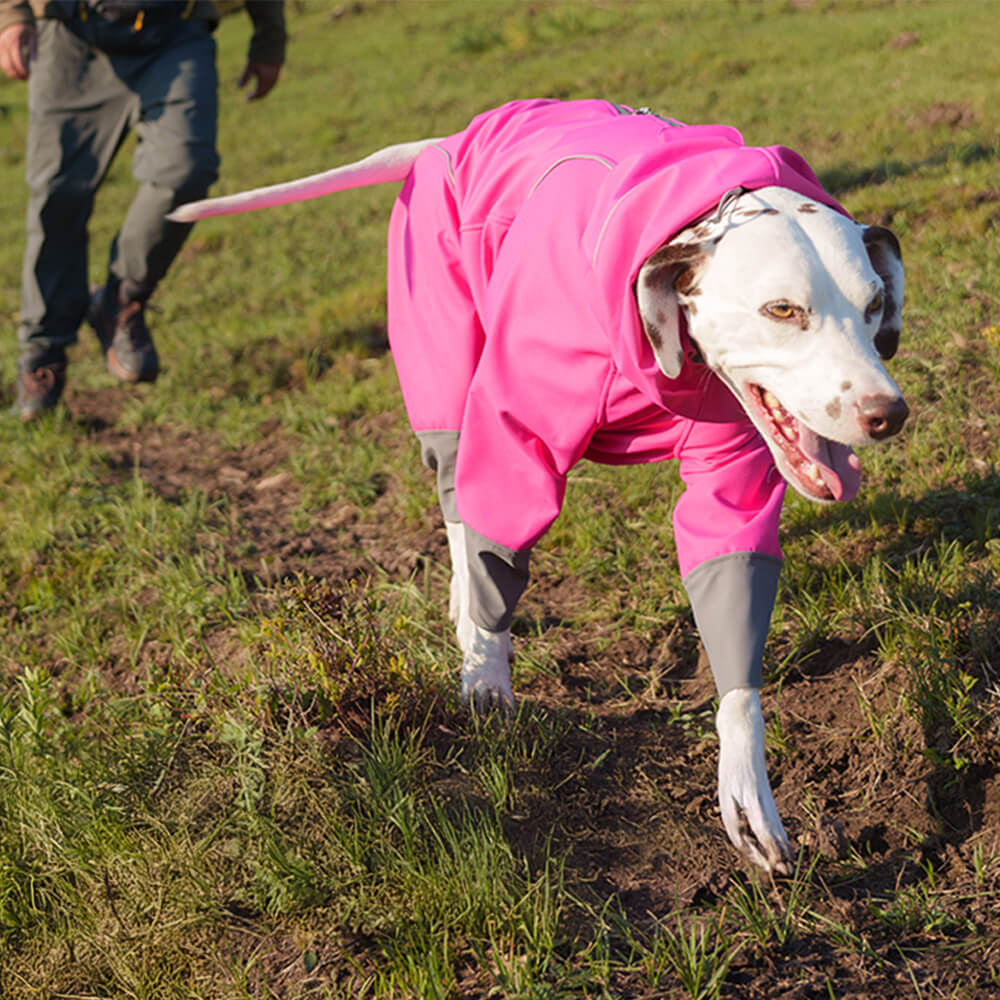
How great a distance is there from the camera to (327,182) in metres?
2.88

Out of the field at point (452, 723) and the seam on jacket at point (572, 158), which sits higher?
the seam on jacket at point (572, 158)

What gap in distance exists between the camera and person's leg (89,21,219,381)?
4.28 meters

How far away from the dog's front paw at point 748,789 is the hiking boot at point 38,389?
3.74 m

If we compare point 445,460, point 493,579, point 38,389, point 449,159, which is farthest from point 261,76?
point 493,579

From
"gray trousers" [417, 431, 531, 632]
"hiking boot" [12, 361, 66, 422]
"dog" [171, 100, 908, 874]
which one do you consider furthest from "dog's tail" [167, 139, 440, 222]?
"hiking boot" [12, 361, 66, 422]

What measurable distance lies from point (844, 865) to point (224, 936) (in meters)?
1.14

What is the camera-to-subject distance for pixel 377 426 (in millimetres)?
4422

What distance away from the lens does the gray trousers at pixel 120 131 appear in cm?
429

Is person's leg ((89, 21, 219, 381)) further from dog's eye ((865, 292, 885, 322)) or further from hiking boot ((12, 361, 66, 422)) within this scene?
dog's eye ((865, 292, 885, 322))

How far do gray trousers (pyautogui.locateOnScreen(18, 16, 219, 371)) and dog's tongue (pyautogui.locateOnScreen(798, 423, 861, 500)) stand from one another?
322 centimetres

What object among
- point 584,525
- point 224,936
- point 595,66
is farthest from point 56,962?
point 595,66

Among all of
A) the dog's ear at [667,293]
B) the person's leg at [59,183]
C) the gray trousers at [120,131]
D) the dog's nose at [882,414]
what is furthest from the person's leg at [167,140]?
the dog's nose at [882,414]

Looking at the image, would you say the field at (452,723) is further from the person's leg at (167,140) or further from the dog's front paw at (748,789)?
the person's leg at (167,140)

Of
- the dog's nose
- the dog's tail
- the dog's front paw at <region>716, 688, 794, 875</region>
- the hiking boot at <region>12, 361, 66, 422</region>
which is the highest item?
the dog's nose
